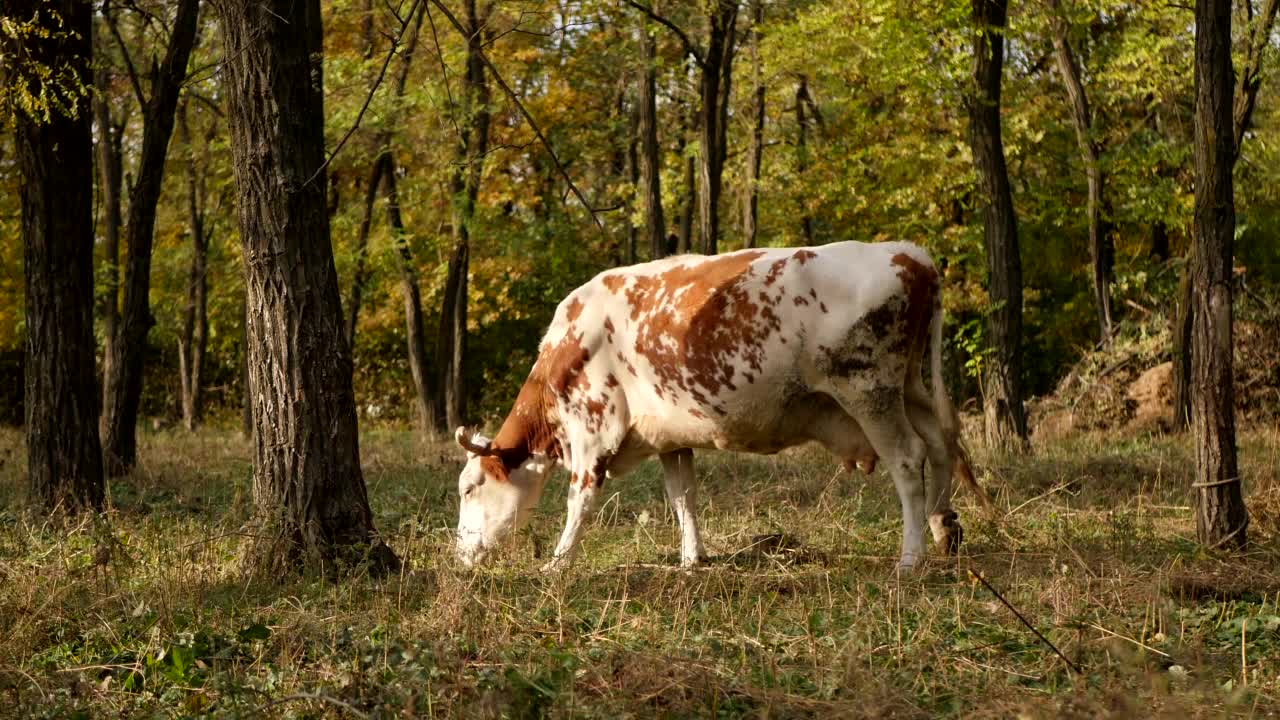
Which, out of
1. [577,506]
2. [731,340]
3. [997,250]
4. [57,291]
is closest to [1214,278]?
[731,340]

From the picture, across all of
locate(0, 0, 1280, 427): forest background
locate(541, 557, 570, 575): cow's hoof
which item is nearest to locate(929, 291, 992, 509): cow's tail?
locate(541, 557, 570, 575): cow's hoof

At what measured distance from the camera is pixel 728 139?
28.7m

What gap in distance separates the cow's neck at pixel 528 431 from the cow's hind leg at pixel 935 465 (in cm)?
250

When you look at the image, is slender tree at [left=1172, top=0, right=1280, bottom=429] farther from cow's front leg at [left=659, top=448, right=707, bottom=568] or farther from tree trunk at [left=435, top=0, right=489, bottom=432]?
tree trunk at [left=435, top=0, right=489, bottom=432]

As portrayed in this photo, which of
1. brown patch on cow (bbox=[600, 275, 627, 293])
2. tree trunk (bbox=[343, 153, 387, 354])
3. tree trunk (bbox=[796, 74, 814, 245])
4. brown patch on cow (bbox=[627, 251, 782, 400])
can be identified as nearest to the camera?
brown patch on cow (bbox=[627, 251, 782, 400])

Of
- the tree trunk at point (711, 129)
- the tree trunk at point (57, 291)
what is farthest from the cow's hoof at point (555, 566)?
the tree trunk at point (711, 129)

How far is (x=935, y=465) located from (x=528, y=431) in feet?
9.31

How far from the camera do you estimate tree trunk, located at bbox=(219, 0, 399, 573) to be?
24.4 ft

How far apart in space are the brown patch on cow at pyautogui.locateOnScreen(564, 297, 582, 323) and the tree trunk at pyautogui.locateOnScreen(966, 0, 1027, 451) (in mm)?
6430

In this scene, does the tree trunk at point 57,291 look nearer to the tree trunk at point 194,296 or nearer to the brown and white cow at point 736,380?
the brown and white cow at point 736,380

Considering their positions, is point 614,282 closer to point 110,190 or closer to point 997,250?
point 997,250

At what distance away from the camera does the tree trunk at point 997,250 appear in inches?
550

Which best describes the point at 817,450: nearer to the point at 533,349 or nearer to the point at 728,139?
the point at 728,139

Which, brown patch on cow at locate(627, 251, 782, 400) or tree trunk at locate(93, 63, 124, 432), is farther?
tree trunk at locate(93, 63, 124, 432)
